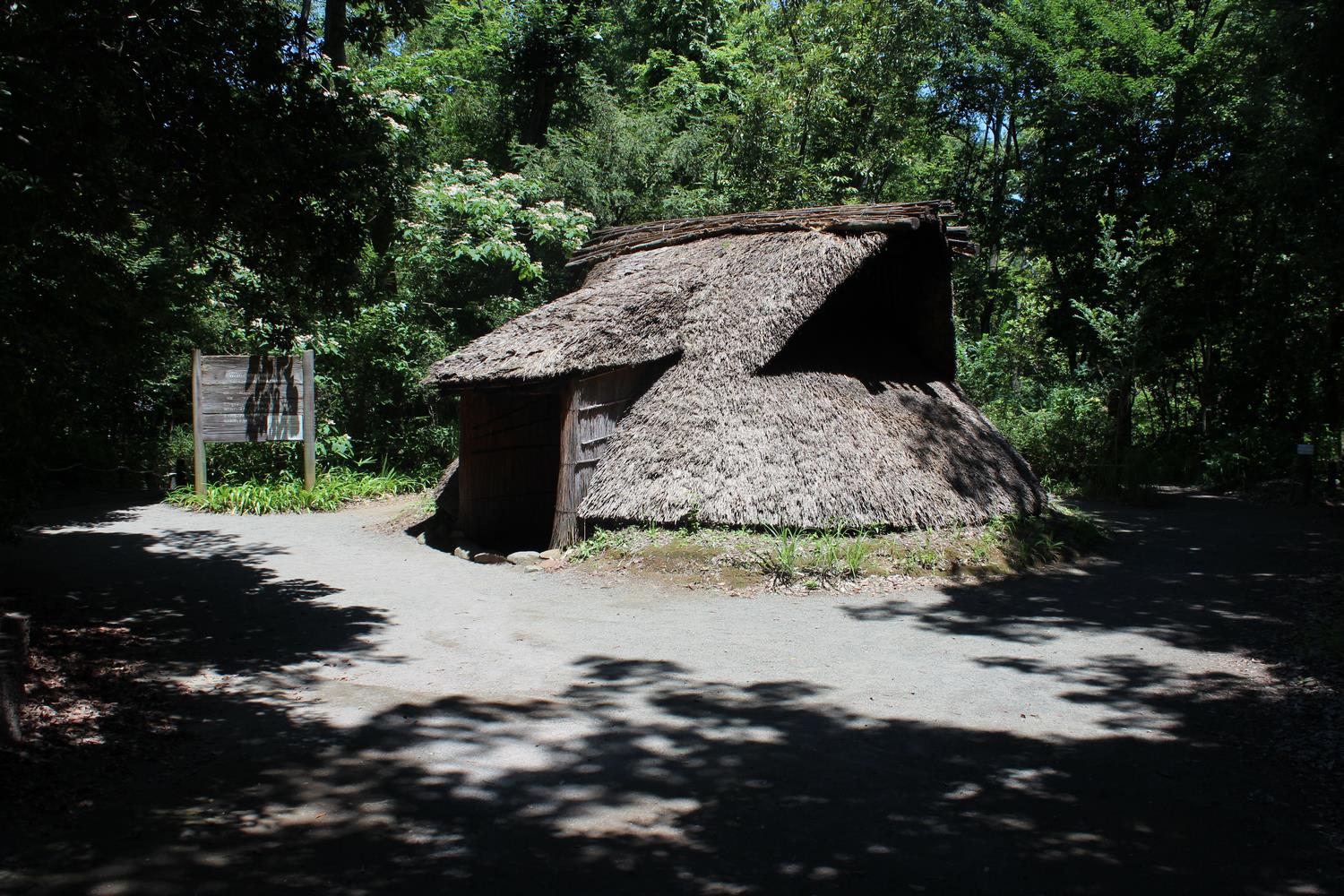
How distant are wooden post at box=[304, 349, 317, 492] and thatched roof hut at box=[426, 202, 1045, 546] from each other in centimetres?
327

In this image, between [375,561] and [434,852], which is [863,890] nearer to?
[434,852]

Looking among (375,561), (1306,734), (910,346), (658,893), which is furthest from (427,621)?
(910,346)

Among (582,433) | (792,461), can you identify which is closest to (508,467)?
(582,433)

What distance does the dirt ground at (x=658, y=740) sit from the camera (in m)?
3.74

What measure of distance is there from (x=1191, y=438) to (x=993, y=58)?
1035 cm

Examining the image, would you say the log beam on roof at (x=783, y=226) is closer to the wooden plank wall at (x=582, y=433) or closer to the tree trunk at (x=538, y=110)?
the wooden plank wall at (x=582, y=433)

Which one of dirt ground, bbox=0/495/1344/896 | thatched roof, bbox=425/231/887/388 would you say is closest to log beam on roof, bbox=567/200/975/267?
thatched roof, bbox=425/231/887/388

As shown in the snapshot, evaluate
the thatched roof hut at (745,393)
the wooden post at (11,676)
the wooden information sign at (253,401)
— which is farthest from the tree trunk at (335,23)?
the wooden post at (11,676)

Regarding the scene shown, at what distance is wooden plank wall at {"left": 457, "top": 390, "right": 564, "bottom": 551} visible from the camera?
39.8 feet

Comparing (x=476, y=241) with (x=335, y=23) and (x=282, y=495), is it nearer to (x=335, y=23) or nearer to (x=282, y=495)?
(x=335, y=23)

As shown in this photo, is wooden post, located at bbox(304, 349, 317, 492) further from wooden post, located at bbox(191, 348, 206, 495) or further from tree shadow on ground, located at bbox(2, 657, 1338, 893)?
tree shadow on ground, located at bbox(2, 657, 1338, 893)

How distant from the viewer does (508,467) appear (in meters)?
12.8

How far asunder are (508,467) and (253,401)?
4.80 m

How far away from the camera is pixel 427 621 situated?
315 inches
